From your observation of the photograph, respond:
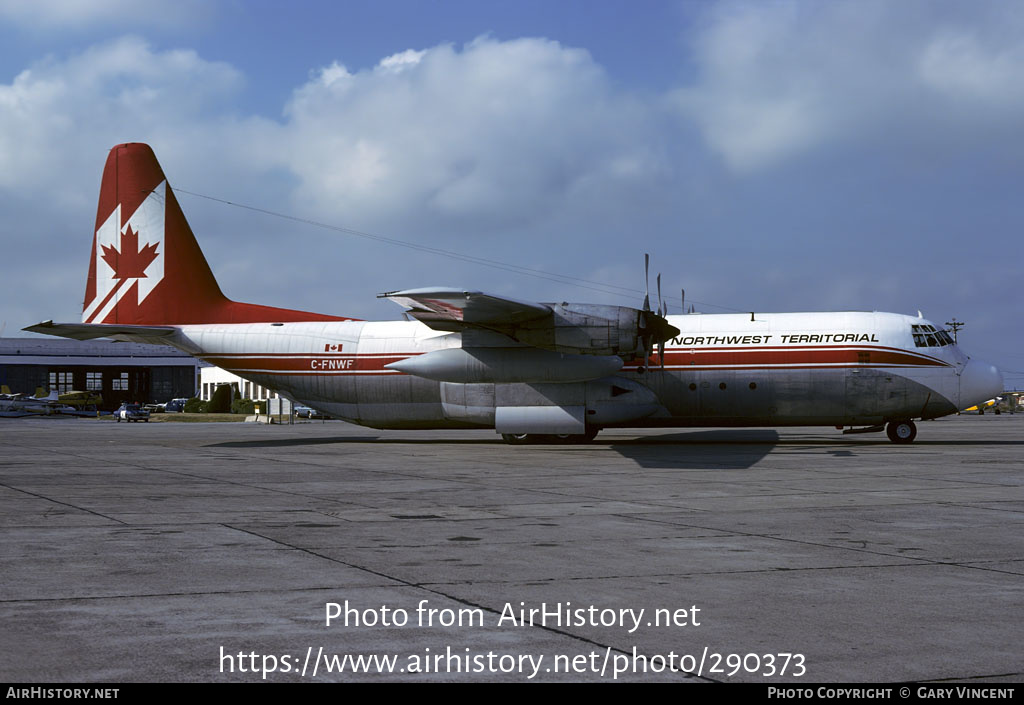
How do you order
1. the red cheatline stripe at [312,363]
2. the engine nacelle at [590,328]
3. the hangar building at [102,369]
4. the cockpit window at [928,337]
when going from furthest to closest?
the hangar building at [102,369] → the red cheatline stripe at [312,363] → the cockpit window at [928,337] → the engine nacelle at [590,328]

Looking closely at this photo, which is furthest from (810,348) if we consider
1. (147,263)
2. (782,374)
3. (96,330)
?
(147,263)

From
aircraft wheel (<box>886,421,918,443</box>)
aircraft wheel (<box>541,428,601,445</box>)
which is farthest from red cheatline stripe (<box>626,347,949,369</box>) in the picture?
aircraft wheel (<box>541,428,601,445</box>)

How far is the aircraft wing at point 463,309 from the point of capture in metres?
22.0

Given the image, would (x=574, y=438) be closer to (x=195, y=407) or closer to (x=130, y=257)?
(x=130, y=257)

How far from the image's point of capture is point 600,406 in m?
28.4

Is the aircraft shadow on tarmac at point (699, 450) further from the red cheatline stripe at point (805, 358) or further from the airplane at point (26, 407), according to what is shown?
the airplane at point (26, 407)

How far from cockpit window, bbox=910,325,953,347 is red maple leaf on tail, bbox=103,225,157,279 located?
1043 inches

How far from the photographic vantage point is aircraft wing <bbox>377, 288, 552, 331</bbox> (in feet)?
72.1

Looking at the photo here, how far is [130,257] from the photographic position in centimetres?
3331

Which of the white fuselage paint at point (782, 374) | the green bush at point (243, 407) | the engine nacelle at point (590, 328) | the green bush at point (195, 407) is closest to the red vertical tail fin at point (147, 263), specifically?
the white fuselage paint at point (782, 374)

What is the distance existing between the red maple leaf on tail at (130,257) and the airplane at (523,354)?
0.17 feet

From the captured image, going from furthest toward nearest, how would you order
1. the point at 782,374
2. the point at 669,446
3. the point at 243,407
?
1. the point at 243,407
2. the point at 669,446
3. the point at 782,374

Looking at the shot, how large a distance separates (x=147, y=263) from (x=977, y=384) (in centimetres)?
2879

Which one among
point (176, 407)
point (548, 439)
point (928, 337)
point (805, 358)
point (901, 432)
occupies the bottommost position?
point (548, 439)
